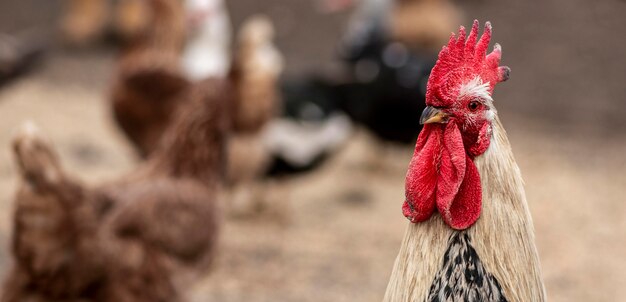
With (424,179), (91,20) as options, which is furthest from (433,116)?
(91,20)

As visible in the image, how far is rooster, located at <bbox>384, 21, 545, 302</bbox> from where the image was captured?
278 cm

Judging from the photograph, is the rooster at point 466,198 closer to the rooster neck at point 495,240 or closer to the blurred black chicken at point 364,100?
the rooster neck at point 495,240

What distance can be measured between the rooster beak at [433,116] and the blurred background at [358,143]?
13.6 feet

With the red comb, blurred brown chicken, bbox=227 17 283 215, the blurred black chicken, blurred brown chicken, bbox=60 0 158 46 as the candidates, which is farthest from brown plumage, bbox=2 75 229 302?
blurred brown chicken, bbox=60 0 158 46

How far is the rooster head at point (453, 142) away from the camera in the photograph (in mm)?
2768

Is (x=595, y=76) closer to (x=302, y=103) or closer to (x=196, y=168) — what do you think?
(x=302, y=103)

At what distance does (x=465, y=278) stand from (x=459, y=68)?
2.16ft

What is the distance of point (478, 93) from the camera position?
2.81 meters

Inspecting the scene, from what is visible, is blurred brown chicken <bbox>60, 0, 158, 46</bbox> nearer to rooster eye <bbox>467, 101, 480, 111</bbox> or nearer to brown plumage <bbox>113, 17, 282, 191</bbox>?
brown plumage <bbox>113, 17, 282, 191</bbox>

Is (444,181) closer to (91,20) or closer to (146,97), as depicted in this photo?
(146,97)

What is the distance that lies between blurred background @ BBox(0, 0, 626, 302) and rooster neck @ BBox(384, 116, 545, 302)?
13.1ft

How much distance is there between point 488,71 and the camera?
2900 millimetres

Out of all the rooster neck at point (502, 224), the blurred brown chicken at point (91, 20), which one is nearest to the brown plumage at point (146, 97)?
the rooster neck at point (502, 224)

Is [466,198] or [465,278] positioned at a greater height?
[466,198]
